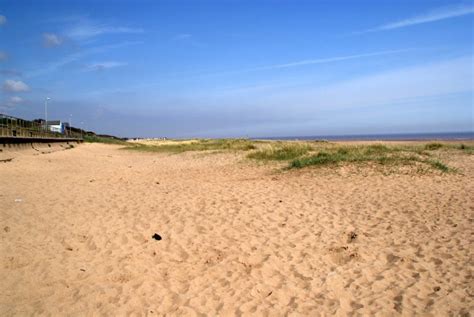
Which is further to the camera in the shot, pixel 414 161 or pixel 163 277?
pixel 414 161

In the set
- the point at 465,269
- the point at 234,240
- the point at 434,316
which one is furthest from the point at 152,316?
the point at 465,269

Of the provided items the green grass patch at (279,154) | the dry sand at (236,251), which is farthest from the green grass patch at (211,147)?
the dry sand at (236,251)

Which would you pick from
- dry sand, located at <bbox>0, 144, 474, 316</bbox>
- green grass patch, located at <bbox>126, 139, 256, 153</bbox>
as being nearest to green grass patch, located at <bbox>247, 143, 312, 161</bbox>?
green grass patch, located at <bbox>126, 139, 256, 153</bbox>

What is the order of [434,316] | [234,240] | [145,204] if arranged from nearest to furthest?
1. [434,316]
2. [234,240]
3. [145,204]

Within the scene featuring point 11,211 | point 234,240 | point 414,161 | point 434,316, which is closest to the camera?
point 434,316

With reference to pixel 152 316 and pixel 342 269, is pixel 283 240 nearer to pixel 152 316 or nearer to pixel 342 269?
pixel 342 269

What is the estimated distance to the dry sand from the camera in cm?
457

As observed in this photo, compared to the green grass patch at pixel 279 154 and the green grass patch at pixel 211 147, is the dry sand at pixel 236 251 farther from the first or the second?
the green grass patch at pixel 211 147

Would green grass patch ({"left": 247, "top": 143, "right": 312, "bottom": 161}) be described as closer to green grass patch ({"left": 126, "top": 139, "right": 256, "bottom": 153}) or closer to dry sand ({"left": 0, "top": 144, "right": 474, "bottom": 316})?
green grass patch ({"left": 126, "top": 139, "right": 256, "bottom": 153})

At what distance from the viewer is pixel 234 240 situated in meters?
6.57

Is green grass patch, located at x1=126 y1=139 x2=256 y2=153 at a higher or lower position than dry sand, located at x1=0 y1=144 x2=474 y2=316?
higher

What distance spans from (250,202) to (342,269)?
3.80 metres

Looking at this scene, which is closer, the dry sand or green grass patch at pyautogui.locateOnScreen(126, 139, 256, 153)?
the dry sand

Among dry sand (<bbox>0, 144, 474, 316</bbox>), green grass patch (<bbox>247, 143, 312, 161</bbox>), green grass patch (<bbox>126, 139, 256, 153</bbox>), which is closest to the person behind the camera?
dry sand (<bbox>0, 144, 474, 316</bbox>)
